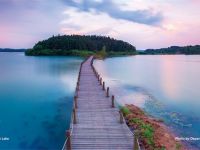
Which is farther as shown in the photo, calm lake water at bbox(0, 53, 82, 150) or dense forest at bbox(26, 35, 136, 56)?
dense forest at bbox(26, 35, 136, 56)

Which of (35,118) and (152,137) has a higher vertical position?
(152,137)

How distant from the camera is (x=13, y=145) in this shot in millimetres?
19047

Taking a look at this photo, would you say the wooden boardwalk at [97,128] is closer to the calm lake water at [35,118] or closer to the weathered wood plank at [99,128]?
the weathered wood plank at [99,128]

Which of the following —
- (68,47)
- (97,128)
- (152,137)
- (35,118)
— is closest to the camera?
(97,128)

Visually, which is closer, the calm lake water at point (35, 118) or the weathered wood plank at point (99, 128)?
the weathered wood plank at point (99, 128)

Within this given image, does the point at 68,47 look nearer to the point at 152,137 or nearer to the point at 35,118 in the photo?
the point at 35,118

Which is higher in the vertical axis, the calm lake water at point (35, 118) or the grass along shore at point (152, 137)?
the grass along shore at point (152, 137)

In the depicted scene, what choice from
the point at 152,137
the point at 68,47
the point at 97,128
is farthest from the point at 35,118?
the point at 68,47

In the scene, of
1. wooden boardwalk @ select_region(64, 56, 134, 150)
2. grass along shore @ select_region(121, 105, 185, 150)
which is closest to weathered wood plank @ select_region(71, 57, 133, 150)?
wooden boardwalk @ select_region(64, 56, 134, 150)

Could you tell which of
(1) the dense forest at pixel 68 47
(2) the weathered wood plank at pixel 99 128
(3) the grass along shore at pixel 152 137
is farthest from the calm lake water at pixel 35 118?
(1) the dense forest at pixel 68 47

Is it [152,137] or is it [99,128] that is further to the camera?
[152,137]

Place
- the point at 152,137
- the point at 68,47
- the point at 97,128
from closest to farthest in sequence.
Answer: the point at 97,128
the point at 152,137
the point at 68,47

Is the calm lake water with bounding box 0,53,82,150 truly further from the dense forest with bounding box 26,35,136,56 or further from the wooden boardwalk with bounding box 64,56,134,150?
the dense forest with bounding box 26,35,136,56

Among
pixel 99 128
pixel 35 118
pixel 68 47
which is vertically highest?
pixel 68 47
